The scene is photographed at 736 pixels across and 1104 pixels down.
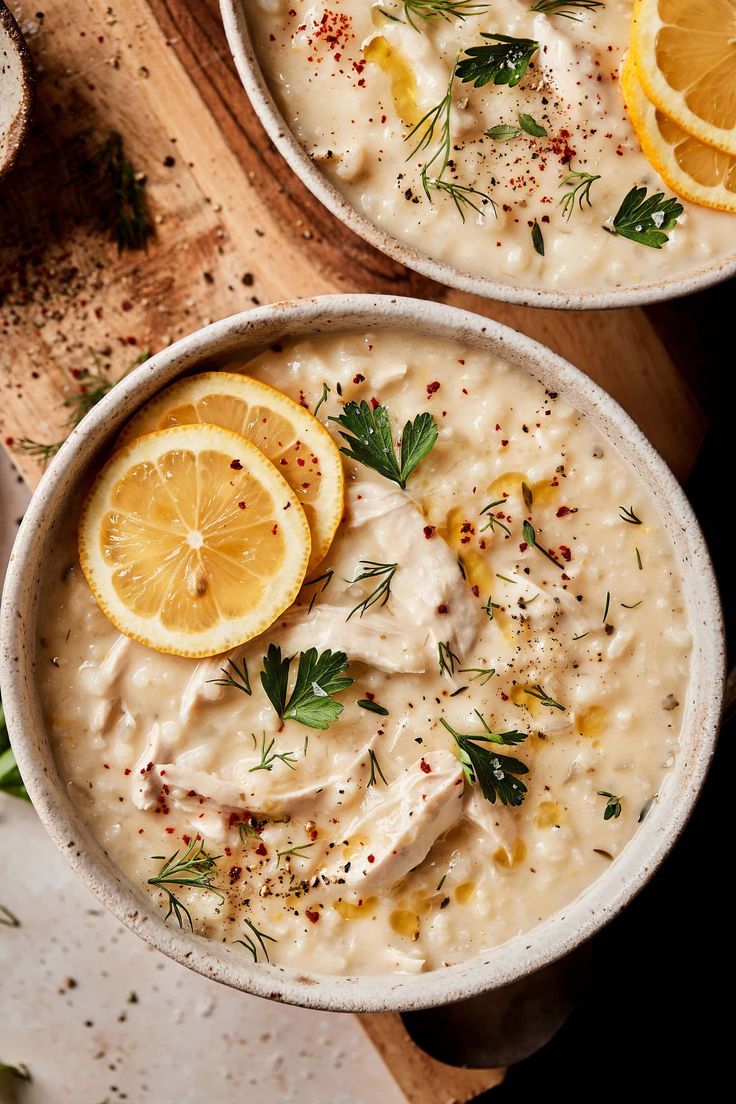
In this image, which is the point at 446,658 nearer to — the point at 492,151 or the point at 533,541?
the point at 533,541

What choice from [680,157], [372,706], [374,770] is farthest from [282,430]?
[680,157]

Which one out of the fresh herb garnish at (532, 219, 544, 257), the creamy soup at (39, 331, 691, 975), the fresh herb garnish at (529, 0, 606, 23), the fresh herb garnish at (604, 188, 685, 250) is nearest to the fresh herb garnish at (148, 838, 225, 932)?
the creamy soup at (39, 331, 691, 975)

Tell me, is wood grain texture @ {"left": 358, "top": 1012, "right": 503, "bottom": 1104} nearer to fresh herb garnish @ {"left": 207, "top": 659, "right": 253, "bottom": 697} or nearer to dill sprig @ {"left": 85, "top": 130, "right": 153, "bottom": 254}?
fresh herb garnish @ {"left": 207, "top": 659, "right": 253, "bottom": 697}

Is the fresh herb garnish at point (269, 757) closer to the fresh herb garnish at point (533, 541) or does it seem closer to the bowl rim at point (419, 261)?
the fresh herb garnish at point (533, 541)

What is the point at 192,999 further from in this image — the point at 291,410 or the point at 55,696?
the point at 291,410

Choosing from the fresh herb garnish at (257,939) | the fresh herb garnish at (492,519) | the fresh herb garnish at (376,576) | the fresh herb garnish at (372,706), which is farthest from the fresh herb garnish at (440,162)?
the fresh herb garnish at (257,939)

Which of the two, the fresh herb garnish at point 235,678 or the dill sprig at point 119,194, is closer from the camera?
the fresh herb garnish at point 235,678
